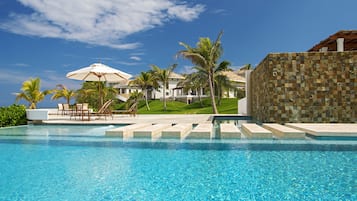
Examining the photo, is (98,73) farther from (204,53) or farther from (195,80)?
(195,80)

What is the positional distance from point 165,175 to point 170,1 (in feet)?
52.9

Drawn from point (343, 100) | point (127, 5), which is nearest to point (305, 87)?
point (343, 100)

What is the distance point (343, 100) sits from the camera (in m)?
9.80

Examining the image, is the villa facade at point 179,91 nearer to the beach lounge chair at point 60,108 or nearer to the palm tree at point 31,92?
the palm tree at point 31,92

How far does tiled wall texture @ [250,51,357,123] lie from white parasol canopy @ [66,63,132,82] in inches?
281

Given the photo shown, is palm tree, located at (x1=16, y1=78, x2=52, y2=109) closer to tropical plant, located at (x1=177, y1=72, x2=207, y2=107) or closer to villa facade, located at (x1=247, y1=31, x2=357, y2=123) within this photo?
villa facade, located at (x1=247, y1=31, x2=357, y2=123)

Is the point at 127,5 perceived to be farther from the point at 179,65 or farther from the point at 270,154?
the point at 179,65

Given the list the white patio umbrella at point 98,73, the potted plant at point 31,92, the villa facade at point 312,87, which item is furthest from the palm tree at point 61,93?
the villa facade at point 312,87

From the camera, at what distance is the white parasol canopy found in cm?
1309

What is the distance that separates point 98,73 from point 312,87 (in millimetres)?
9820

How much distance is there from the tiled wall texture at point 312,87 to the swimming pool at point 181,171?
3.67m

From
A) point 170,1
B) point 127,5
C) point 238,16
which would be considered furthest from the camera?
point 238,16

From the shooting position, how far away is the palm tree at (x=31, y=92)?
17.6 meters

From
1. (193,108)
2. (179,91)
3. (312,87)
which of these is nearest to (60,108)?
(312,87)
